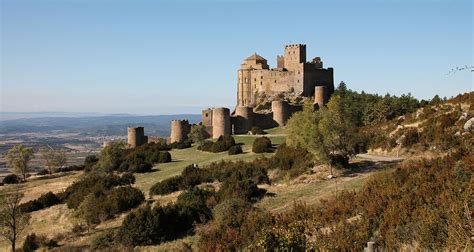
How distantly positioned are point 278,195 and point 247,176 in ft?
19.0

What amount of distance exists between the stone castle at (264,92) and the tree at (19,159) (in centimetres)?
1332

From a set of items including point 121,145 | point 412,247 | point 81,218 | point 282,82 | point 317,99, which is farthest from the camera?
point 282,82

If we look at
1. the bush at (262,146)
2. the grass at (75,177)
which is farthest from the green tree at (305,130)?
the grass at (75,177)

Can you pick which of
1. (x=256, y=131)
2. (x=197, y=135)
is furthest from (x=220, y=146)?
(x=256, y=131)

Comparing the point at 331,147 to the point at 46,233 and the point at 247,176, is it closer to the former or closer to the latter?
the point at 247,176

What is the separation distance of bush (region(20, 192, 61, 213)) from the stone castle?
81.5 feet

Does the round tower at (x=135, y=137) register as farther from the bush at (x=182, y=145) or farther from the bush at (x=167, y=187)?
the bush at (x=167, y=187)

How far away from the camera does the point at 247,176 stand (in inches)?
1100

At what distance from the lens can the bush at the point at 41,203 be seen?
3083 centimetres

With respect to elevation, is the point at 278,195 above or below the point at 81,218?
above

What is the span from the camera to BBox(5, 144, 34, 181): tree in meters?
51.2

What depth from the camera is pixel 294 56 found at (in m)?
67.3

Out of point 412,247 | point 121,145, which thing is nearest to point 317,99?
point 121,145

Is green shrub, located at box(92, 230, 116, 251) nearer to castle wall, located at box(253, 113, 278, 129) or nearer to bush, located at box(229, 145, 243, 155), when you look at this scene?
bush, located at box(229, 145, 243, 155)
